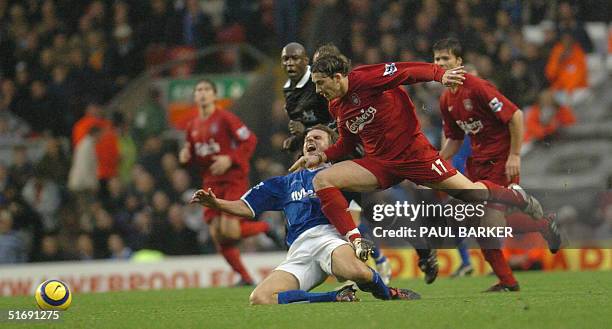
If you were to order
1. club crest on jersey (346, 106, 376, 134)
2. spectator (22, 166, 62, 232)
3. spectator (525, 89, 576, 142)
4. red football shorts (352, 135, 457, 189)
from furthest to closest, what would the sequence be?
spectator (22, 166, 62, 232), spectator (525, 89, 576, 142), red football shorts (352, 135, 457, 189), club crest on jersey (346, 106, 376, 134)

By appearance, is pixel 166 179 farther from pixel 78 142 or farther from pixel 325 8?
pixel 325 8

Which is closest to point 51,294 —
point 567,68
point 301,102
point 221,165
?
point 301,102

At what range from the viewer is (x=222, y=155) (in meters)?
12.0

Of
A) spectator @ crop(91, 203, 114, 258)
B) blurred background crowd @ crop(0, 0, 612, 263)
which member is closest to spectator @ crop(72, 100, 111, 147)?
blurred background crowd @ crop(0, 0, 612, 263)

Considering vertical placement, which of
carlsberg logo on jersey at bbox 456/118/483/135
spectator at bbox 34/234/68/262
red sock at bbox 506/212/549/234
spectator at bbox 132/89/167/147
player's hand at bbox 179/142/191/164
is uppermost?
spectator at bbox 132/89/167/147

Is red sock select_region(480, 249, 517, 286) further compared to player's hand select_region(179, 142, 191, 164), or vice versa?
player's hand select_region(179, 142, 191, 164)

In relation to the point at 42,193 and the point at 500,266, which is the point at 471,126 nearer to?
the point at 500,266

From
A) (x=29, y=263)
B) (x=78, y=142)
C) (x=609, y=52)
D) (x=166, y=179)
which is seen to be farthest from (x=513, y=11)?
(x=29, y=263)

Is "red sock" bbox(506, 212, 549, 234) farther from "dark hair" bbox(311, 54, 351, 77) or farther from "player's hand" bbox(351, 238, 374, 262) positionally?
"dark hair" bbox(311, 54, 351, 77)

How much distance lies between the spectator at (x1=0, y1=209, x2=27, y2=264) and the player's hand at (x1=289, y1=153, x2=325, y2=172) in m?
8.09

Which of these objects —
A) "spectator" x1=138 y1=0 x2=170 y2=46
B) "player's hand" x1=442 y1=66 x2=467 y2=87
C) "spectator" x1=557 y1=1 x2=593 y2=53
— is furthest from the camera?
"spectator" x1=138 y1=0 x2=170 y2=46

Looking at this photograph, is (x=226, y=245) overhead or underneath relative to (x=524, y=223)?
overhead

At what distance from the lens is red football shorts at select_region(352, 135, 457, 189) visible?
8.27m

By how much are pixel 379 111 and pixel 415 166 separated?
496 millimetres
